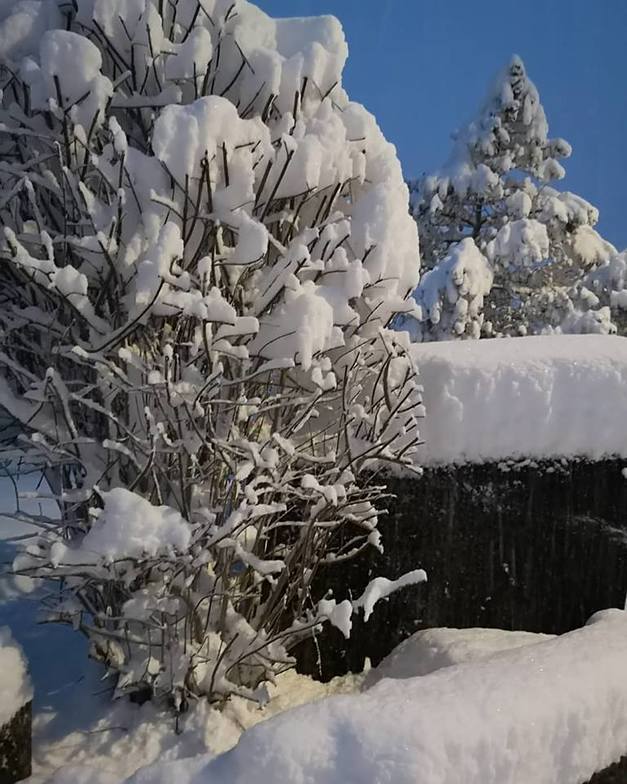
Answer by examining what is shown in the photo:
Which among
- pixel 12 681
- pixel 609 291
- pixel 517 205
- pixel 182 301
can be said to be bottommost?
pixel 12 681

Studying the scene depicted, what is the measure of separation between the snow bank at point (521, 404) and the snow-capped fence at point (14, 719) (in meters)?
2.60

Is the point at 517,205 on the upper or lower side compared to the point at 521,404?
upper

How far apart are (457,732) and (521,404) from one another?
2445mm

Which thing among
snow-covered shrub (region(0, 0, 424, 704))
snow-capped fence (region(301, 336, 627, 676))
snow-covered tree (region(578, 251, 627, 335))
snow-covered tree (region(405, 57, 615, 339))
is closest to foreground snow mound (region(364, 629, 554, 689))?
snow-capped fence (region(301, 336, 627, 676))

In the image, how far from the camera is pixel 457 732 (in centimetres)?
264

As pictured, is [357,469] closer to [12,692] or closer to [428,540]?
[428,540]

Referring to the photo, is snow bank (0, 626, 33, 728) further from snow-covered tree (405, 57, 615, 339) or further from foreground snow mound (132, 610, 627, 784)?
snow-covered tree (405, 57, 615, 339)

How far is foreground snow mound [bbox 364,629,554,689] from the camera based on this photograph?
4098 millimetres

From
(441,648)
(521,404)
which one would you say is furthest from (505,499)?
(441,648)

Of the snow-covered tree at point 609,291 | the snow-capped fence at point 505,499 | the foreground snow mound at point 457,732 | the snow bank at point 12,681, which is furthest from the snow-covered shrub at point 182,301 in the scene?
the snow-covered tree at point 609,291

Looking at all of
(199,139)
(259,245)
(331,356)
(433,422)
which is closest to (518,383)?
(433,422)

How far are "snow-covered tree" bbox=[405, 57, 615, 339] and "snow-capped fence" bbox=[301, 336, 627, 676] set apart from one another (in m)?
10.5

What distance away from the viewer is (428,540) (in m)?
4.62

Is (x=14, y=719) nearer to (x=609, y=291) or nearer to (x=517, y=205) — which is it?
(x=517, y=205)
